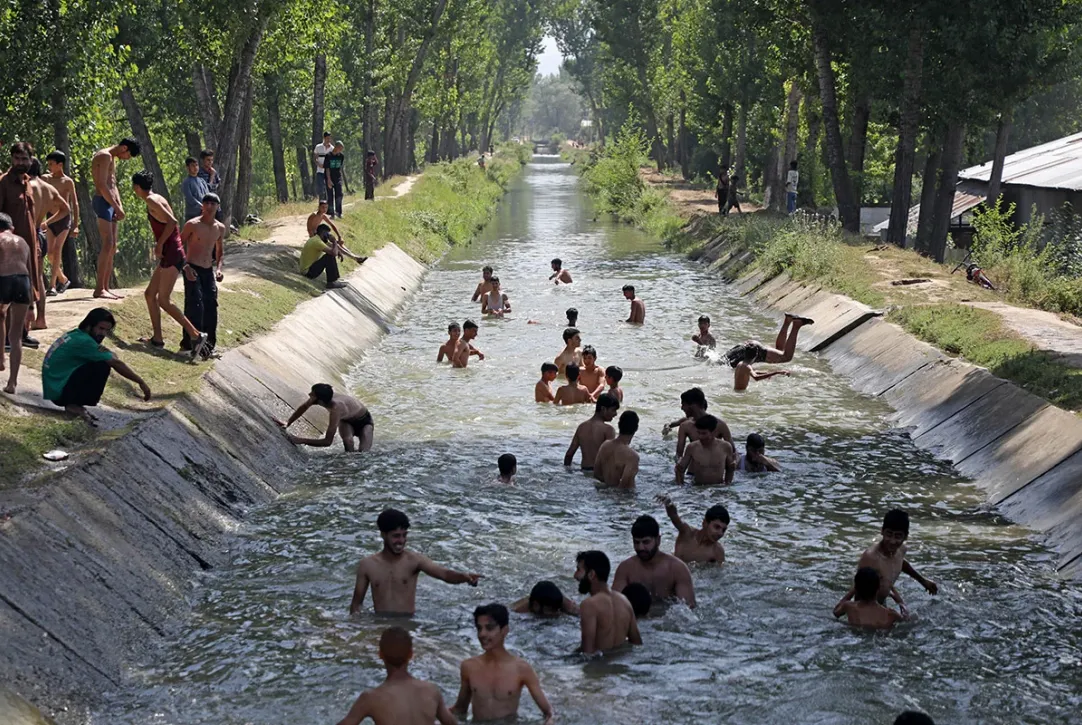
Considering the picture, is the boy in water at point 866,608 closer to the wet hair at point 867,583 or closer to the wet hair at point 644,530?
the wet hair at point 867,583

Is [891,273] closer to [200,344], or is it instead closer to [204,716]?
[200,344]

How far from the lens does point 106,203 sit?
57.2 ft

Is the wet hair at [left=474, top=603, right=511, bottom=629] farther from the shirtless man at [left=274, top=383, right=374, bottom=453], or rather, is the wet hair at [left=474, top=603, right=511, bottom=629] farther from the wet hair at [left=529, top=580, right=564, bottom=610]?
the shirtless man at [left=274, top=383, right=374, bottom=453]

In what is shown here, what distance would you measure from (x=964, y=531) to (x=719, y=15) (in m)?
40.1

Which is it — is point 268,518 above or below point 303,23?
below

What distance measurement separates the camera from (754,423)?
18.1 meters

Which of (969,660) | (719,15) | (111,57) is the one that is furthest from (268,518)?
(719,15)

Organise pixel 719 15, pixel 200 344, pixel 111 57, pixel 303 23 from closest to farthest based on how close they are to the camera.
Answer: pixel 200 344
pixel 111 57
pixel 303 23
pixel 719 15

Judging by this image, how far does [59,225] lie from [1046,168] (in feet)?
90.4

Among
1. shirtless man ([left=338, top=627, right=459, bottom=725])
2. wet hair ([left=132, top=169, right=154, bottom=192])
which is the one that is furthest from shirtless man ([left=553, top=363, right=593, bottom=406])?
shirtless man ([left=338, top=627, right=459, bottom=725])

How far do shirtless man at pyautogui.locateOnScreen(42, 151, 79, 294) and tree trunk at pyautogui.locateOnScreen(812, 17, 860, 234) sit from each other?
1989 cm

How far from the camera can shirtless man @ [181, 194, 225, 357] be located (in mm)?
15695

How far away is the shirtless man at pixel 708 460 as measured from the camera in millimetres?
14453

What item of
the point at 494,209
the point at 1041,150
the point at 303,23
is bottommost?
the point at 494,209
